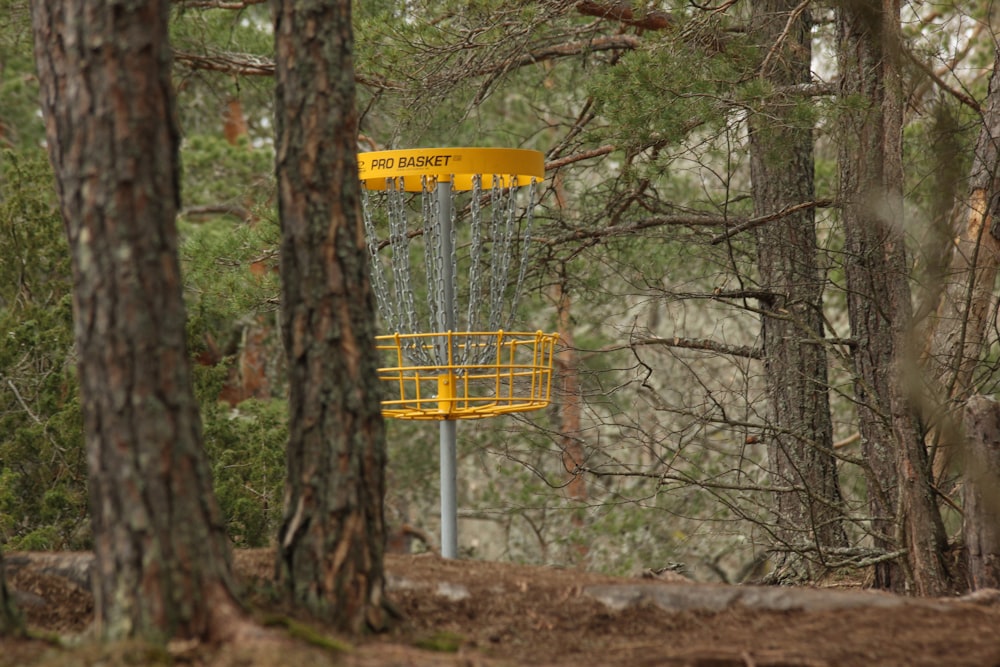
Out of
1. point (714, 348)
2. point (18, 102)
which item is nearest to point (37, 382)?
point (714, 348)

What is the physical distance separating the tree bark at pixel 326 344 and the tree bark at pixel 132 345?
12.7 inches

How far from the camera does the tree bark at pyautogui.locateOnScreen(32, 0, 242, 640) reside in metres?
2.30

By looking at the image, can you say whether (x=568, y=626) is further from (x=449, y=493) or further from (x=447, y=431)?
(x=447, y=431)

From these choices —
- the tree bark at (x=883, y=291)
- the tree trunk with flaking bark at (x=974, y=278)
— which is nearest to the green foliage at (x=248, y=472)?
the tree bark at (x=883, y=291)

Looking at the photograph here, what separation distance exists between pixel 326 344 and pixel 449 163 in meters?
1.44

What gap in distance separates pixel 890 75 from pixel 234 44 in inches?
231

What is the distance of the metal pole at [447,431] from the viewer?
4035mm

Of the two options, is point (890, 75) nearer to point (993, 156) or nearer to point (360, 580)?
point (993, 156)

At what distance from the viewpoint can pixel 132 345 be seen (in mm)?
2295

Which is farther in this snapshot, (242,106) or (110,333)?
(242,106)

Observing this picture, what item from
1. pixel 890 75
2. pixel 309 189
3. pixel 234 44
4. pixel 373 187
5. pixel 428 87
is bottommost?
pixel 309 189

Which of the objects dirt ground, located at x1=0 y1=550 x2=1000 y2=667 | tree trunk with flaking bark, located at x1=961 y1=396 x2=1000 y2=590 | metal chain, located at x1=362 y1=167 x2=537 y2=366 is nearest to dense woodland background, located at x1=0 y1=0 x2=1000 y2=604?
tree trunk with flaking bark, located at x1=961 y1=396 x2=1000 y2=590

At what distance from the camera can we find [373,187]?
178 inches

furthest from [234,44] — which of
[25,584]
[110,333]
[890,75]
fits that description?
[110,333]
